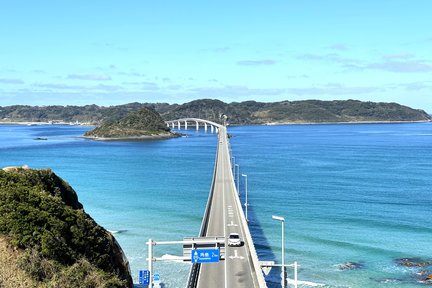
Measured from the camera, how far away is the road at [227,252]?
1044 inches

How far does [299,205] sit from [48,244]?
39.5 m

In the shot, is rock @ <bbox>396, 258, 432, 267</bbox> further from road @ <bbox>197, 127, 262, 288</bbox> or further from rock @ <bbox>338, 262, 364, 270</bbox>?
road @ <bbox>197, 127, 262, 288</bbox>

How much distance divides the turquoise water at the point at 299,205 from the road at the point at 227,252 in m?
2.91

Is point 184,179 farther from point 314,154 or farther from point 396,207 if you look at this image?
point 314,154

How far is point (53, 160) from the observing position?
10925 centimetres

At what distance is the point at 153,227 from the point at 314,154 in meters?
77.2

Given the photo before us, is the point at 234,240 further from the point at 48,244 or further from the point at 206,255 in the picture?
the point at 48,244

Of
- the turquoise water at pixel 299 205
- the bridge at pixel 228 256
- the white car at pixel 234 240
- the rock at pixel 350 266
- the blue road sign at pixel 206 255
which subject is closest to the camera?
the blue road sign at pixel 206 255

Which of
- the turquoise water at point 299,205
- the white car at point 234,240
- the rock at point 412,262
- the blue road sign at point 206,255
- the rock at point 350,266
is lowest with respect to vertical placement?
the rock at point 350,266

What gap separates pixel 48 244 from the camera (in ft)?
71.4

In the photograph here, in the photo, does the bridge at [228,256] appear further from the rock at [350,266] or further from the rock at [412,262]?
the rock at [412,262]

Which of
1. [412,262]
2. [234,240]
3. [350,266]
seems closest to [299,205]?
[412,262]

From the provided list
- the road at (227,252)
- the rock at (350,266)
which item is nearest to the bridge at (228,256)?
the road at (227,252)

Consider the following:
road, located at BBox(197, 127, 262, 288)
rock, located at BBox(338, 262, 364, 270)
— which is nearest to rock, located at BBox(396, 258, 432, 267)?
rock, located at BBox(338, 262, 364, 270)
